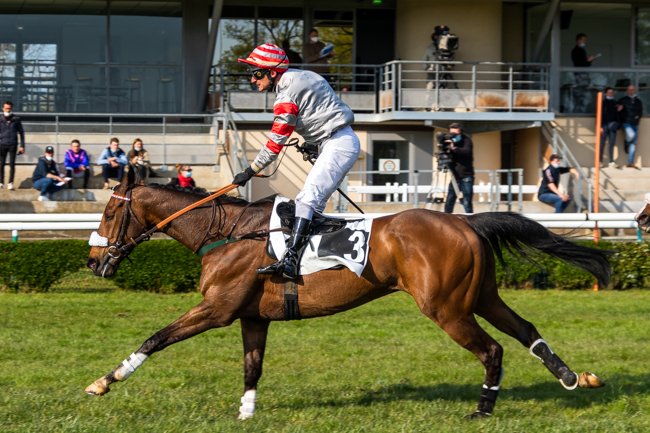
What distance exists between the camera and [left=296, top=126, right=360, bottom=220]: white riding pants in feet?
23.7

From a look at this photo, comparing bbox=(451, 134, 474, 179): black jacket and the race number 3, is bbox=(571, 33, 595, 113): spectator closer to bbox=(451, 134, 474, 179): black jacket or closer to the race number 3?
bbox=(451, 134, 474, 179): black jacket

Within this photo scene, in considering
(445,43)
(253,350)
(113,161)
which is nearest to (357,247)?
(253,350)

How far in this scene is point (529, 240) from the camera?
759cm

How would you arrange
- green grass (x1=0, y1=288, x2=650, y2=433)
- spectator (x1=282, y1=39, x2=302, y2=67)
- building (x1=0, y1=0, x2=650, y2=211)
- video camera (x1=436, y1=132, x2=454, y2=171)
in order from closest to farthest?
green grass (x1=0, y1=288, x2=650, y2=433)
video camera (x1=436, y1=132, x2=454, y2=171)
spectator (x1=282, y1=39, x2=302, y2=67)
building (x1=0, y1=0, x2=650, y2=211)

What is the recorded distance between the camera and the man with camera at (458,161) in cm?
1670

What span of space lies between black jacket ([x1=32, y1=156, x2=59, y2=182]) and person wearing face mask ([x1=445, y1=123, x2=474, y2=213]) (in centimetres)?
694

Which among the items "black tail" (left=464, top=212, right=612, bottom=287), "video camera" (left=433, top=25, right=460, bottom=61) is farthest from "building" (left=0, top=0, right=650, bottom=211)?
"black tail" (left=464, top=212, right=612, bottom=287)

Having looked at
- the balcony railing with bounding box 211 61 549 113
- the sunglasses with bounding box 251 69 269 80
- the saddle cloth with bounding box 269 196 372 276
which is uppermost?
the balcony railing with bounding box 211 61 549 113

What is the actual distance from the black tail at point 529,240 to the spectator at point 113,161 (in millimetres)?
12409

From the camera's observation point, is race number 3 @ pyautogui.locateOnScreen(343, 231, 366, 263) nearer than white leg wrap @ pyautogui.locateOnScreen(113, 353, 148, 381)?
No

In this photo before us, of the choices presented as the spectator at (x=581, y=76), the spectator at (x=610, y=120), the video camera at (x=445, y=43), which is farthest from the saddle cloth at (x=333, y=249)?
the spectator at (x=581, y=76)

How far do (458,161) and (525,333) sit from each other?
938 centimetres

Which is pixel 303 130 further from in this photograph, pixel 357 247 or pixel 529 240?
pixel 529 240

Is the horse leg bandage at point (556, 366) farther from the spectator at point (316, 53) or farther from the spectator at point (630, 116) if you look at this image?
the spectator at point (630, 116)
